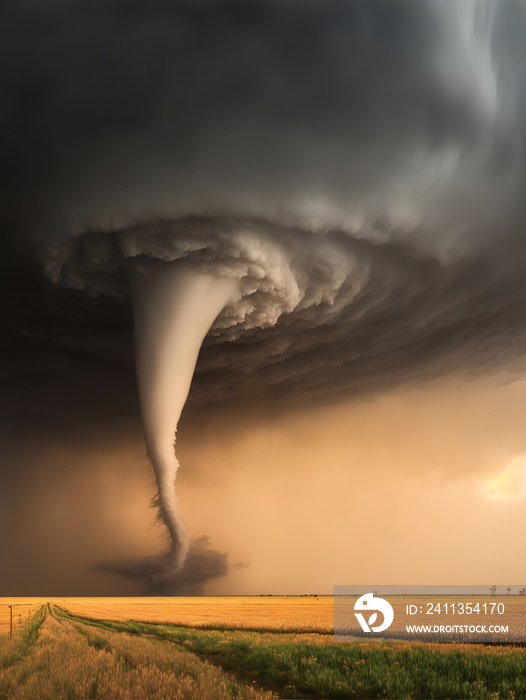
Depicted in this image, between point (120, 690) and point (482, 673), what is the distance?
11.9 metres

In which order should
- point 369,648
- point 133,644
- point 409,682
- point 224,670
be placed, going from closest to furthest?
point 409,682
point 224,670
point 369,648
point 133,644

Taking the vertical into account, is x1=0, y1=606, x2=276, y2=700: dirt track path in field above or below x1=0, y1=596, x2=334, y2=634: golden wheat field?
above

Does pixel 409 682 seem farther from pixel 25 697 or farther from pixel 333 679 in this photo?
pixel 25 697

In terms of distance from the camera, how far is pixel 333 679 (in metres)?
15.5

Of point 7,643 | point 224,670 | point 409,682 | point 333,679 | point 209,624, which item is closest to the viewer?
point 409,682

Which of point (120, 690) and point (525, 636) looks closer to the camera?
point (120, 690)

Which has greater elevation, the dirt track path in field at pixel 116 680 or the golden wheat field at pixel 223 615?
the dirt track path in field at pixel 116 680

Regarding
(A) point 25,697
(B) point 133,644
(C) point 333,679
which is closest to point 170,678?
(A) point 25,697

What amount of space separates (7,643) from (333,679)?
61.4ft

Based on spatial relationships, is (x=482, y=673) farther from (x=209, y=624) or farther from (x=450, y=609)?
(x=450, y=609)

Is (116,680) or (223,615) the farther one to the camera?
(223,615)

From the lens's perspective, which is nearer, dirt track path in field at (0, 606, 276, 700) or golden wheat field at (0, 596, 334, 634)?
dirt track path in field at (0, 606, 276, 700)

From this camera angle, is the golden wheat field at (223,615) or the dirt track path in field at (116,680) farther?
the golden wheat field at (223,615)

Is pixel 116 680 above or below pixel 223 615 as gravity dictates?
above
